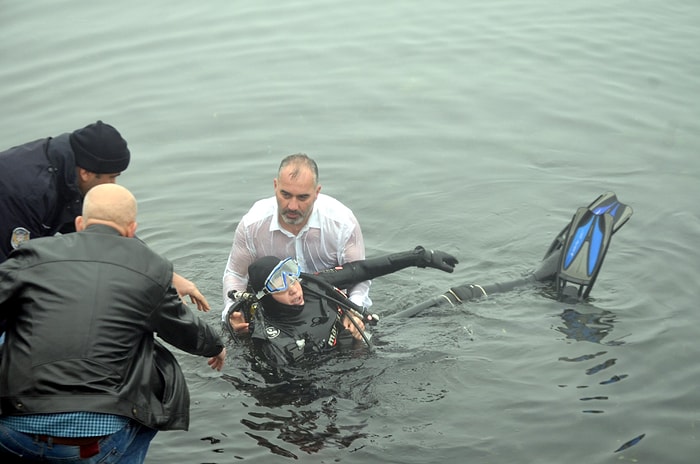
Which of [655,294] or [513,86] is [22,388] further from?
[513,86]

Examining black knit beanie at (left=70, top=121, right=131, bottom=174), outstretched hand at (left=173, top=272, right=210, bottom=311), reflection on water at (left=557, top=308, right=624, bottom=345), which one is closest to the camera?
outstretched hand at (left=173, top=272, right=210, bottom=311)

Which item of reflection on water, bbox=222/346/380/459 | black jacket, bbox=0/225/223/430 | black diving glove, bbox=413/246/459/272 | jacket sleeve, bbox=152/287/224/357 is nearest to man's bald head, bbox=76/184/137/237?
black jacket, bbox=0/225/223/430

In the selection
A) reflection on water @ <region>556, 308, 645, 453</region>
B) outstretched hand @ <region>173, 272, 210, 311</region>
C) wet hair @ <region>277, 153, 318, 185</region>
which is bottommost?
reflection on water @ <region>556, 308, 645, 453</region>

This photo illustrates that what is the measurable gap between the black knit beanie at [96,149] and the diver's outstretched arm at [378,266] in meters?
1.87

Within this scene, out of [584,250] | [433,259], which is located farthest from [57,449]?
[584,250]

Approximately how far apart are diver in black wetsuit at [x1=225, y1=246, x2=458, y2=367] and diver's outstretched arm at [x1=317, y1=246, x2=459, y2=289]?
0.05 metres

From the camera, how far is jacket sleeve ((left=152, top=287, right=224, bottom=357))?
445cm

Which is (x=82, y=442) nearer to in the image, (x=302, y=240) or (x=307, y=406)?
(x=307, y=406)

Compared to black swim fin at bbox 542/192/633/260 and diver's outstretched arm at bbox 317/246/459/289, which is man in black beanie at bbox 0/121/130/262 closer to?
diver's outstretched arm at bbox 317/246/459/289

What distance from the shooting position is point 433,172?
432 inches

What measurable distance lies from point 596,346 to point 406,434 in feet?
6.32

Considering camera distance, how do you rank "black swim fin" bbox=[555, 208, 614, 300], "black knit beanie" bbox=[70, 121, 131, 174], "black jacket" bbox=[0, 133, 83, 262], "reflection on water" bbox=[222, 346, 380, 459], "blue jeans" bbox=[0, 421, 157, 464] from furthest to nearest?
"black swim fin" bbox=[555, 208, 614, 300] < "reflection on water" bbox=[222, 346, 380, 459] < "black knit beanie" bbox=[70, 121, 131, 174] < "black jacket" bbox=[0, 133, 83, 262] < "blue jeans" bbox=[0, 421, 157, 464]

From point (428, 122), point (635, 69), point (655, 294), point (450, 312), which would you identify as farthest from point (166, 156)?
point (635, 69)

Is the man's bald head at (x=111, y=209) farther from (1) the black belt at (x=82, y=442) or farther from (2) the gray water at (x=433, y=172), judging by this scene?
(2) the gray water at (x=433, y=172)
